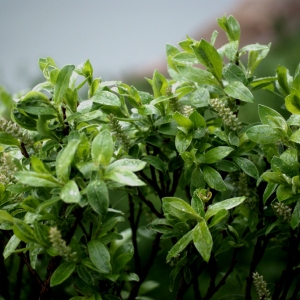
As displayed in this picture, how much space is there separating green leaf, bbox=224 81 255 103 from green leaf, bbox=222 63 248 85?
1.3 inches

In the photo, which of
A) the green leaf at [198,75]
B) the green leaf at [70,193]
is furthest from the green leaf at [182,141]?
the green leaf at [70,193]

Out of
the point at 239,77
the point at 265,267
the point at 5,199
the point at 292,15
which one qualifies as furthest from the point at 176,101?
the point at 292,15

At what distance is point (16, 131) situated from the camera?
0.64m

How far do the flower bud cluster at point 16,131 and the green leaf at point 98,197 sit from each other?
19 cm

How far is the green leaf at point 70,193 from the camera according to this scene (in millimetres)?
484

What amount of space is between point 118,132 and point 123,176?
7.4 inches

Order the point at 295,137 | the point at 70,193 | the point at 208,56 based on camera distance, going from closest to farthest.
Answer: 1. the point at 70,193
2. the point at 295,137
3. the point at 208,56

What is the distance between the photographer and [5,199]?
67 cm

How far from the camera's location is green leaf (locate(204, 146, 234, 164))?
2.08ft

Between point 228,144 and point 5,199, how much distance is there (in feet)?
1.20

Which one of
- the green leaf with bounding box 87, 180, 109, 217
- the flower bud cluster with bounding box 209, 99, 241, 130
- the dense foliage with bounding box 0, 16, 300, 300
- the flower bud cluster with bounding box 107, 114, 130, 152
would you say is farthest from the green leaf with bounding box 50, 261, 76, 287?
the flower bud cluster with bounding box 209, 99, 241, 130

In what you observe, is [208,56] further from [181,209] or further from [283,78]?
[181,209]

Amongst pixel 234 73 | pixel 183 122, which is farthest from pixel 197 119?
pixel 234 73

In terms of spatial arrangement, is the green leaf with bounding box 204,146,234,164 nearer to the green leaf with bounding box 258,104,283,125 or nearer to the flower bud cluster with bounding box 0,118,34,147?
the green leaf with bounding box 258,104,283,125
